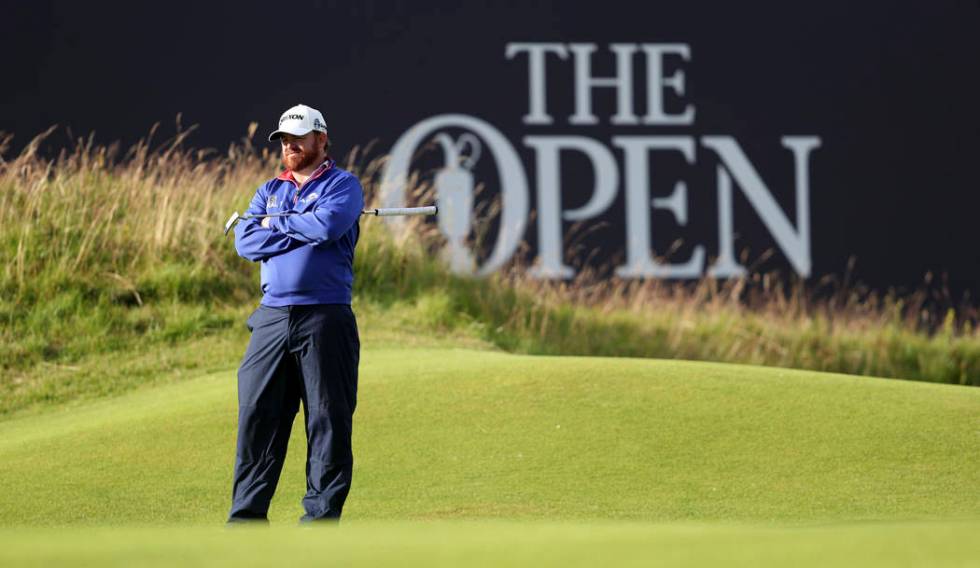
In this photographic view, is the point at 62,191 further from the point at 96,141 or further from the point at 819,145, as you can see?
the point at 819,145

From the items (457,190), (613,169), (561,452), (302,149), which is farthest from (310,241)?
(613,169)

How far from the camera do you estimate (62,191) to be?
11.2 meters

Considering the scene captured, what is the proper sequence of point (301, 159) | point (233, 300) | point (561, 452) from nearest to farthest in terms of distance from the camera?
point (301, 159), point (561, 452), point (233, 300)

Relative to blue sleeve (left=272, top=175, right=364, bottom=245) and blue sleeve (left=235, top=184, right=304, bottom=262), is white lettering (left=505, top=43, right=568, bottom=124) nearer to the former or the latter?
blue sleeve (left=235, top=184, right=304, bottom=262)

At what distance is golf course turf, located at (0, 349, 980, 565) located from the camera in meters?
5.76

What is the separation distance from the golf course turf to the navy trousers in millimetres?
262

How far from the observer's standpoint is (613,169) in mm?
13180

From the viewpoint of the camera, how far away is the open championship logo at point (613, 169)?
12977mm

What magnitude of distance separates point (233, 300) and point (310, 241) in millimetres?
6159

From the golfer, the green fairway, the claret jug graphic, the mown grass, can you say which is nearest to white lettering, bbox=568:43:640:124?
the claret jug graphic

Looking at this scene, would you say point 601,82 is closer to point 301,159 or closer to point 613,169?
point 613,169

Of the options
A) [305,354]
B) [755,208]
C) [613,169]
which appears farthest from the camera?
[755,208]

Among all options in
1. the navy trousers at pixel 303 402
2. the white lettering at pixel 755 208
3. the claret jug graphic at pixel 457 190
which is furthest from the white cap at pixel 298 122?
the white lettering at pixel 755 208

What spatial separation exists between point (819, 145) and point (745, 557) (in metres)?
11.4
